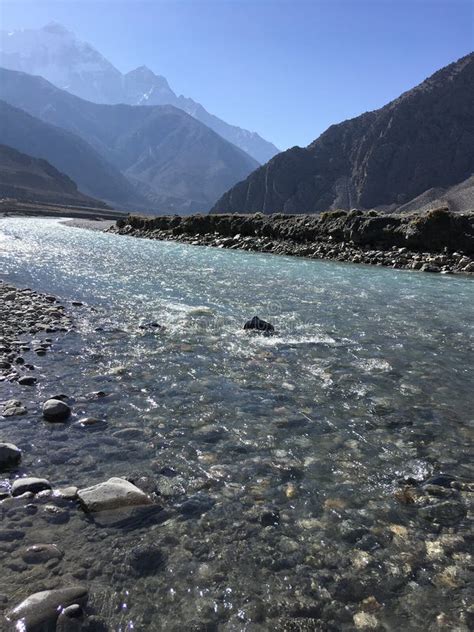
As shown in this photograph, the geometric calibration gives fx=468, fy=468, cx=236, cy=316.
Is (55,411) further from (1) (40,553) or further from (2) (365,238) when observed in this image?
(2) (365,238)

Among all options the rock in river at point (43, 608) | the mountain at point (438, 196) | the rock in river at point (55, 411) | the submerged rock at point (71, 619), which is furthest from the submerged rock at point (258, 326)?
the mountain at point (438, 196)

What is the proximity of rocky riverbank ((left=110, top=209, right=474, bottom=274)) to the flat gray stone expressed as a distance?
29.7m

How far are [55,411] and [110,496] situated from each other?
2.35 m

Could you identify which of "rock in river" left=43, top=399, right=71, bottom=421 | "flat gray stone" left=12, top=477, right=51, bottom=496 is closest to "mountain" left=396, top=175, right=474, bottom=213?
"rock in river" left=43, top=399, right=71, bottom=421

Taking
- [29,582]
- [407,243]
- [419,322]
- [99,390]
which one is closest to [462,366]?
[419,322]

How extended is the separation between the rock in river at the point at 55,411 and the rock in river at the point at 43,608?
10.9 feet

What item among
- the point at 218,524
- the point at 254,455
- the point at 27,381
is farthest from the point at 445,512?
the point at 27,381

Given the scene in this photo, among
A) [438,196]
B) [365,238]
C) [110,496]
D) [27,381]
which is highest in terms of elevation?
[438,196]

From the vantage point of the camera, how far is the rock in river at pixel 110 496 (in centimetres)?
486

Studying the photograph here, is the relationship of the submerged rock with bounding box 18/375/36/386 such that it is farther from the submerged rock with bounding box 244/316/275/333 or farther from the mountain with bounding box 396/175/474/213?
the mountain with bounding box 396/175/474/213

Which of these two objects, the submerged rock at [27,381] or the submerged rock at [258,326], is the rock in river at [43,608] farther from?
the submerged rock at [258,326]

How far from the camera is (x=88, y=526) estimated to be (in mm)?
4629

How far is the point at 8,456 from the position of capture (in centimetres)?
559

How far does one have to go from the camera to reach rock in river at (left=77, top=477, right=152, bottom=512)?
191 inches
